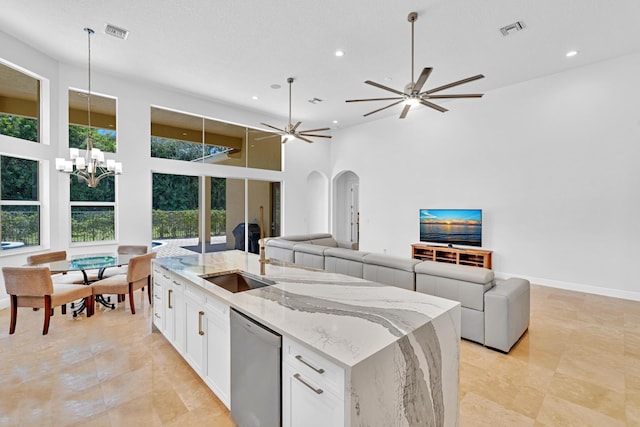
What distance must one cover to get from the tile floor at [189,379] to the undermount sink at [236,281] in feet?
2.60

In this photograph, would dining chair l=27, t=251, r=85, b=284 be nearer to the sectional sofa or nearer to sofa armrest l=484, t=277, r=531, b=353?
the sectional sofa

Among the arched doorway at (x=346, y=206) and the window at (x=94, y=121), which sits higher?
the window at (x=94, y=121)

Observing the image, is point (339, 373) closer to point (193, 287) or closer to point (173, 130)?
point (193, 287)

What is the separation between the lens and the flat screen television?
5844 millimetres

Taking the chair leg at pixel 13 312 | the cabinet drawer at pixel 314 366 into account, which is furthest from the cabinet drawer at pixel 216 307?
the chair leg at pixel 13 312

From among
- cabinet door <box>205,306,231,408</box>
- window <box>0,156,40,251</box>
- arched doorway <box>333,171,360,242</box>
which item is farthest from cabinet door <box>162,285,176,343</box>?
arched doorway <box>333,171,360,242</box>

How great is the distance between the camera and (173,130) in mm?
6137

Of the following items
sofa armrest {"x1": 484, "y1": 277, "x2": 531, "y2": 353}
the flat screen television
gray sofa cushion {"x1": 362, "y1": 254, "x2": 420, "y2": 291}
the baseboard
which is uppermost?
the flat screen television

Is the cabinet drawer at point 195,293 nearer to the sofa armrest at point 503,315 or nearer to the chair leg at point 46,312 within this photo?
the chair leg at point 46,312

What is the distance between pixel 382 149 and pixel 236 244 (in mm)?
4528

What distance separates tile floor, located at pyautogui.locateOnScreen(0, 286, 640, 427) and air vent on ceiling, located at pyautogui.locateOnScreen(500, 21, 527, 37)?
369 cm

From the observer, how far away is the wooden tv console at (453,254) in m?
5.56

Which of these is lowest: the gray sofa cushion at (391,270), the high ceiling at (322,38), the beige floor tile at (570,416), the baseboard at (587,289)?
the beige floor tile at (570,416)

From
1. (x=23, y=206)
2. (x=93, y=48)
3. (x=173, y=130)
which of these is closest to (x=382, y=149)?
(x=173, y=130)
